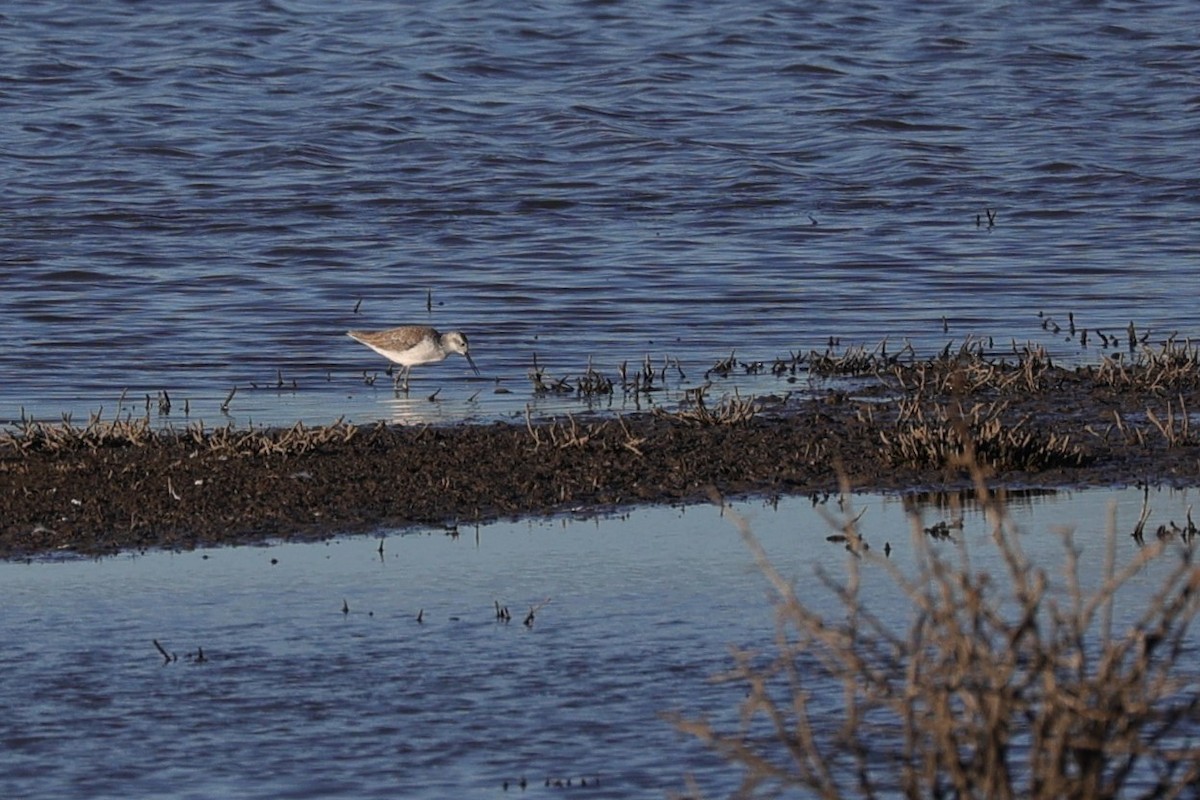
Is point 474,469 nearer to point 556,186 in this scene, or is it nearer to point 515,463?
point 515,463

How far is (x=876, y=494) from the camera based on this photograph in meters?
10.2

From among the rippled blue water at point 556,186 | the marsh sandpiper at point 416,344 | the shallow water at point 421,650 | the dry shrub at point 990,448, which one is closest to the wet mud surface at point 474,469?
the dry shrub at point 990,448

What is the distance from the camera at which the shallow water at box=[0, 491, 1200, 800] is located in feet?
21.8

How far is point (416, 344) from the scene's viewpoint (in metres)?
14.6

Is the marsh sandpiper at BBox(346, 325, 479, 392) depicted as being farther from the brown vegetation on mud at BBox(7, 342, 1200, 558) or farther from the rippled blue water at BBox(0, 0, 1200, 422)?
the brown vegetation on mud at BBox(7, 342, 1200, 558)

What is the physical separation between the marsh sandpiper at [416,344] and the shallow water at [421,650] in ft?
16.1

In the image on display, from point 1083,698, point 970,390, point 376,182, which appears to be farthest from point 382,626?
point 376,182

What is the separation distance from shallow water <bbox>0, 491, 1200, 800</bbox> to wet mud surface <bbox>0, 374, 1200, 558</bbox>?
14.1 inches

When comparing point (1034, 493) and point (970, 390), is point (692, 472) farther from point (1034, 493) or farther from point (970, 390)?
point (970, 390)

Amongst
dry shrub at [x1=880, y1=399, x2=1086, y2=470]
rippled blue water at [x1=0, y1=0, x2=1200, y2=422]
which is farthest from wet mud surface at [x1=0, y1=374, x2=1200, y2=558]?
rippled blue water at [x1=0, y1=0, x2=1200, y2=422]

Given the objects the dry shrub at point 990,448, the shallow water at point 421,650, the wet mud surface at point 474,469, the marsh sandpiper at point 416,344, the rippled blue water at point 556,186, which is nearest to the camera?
the shallow water at point 421,650

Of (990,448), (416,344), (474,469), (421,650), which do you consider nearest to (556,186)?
(416,344)

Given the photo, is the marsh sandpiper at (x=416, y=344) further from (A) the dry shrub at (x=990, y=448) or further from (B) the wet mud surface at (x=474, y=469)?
(A) the dry shrub at (x=990, y=448)

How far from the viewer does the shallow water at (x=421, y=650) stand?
663 centimetres
